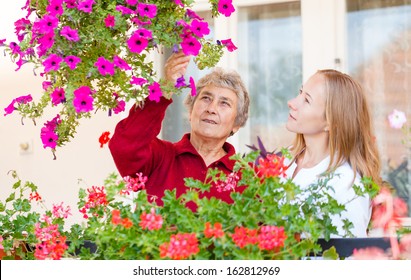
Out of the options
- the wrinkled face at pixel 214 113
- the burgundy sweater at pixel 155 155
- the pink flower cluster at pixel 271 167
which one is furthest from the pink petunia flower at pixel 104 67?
the wrinkled face at pixel 214 113

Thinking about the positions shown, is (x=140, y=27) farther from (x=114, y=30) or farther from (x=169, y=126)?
(x=169, y=126)

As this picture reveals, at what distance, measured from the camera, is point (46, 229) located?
5.20 ft

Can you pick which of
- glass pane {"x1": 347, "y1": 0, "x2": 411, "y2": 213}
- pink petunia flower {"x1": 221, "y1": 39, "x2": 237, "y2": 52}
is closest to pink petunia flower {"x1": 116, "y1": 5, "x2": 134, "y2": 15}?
pink petunia flower {"x1": 221, "y1": 39, "x2": 237, "y2": 52}

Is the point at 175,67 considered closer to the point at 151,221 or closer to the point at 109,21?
the point at 109,21

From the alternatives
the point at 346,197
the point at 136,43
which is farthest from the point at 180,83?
the point at 346,197

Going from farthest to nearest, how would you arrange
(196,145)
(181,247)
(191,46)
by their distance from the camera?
(196,145) → (191,46) → (181,247)

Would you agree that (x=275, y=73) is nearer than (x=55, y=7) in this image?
No

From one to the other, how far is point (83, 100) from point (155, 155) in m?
0.67

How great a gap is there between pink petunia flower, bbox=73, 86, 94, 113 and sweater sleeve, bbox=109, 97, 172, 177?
33 centimetres

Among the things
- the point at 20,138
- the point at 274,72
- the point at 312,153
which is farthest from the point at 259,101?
the point at 312,153

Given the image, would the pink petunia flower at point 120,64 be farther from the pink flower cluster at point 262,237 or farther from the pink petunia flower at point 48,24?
the pink flower cluster at point 262,237

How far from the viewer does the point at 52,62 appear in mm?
1771
